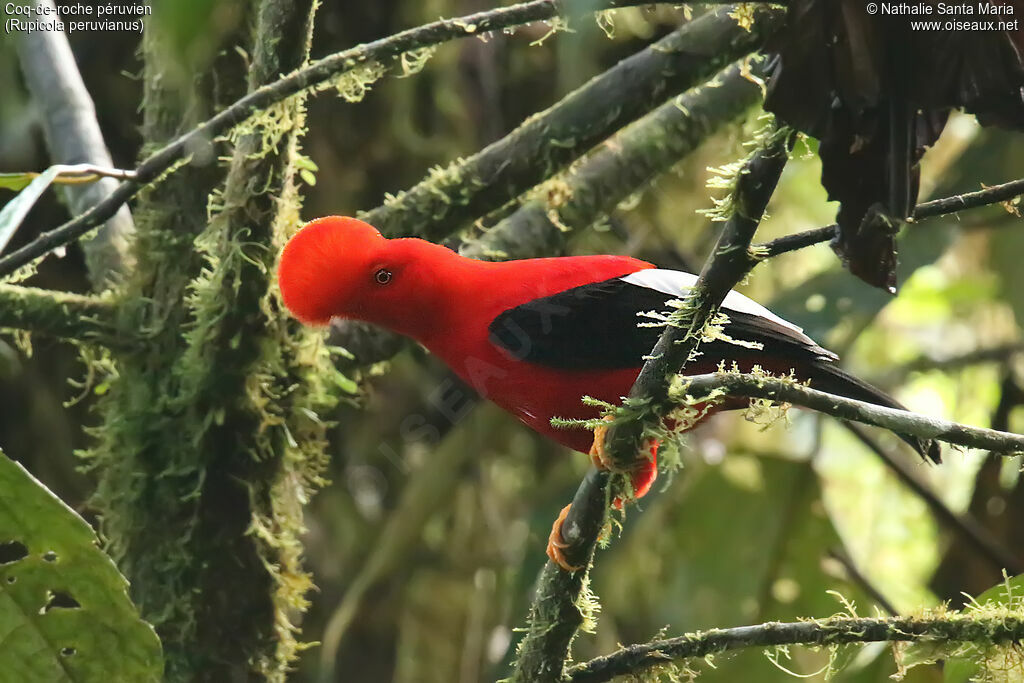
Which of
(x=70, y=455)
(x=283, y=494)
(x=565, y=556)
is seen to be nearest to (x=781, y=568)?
(x=283, y=494)

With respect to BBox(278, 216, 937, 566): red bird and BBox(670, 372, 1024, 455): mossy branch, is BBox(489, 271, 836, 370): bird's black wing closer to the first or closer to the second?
BBox(278, 216, 937, 566): red bird

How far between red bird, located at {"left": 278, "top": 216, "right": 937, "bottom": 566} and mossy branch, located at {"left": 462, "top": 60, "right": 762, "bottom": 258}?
0.39m

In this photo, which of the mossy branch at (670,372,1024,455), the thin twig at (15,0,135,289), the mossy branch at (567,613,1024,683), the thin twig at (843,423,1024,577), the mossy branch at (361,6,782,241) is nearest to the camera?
the mossy branch at (670,372,1024,455)

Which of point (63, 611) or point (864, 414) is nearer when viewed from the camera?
point (864, 414)

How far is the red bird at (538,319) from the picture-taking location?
1.93 m

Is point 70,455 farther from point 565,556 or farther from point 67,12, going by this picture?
point 565,556

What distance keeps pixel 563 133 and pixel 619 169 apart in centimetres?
35

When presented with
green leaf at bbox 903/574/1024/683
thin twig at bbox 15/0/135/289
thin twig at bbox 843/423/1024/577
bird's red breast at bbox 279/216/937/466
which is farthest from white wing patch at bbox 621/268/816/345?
thin twig at bbox 15/0/135/289

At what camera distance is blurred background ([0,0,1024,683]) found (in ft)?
9.71

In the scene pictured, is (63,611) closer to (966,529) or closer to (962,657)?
(962,657)

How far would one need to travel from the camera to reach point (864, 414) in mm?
1171

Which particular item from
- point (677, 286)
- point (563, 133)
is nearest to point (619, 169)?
point (563, 133)

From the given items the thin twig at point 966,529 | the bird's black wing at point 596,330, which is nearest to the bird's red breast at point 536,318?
the bird's black wing at point 596,330

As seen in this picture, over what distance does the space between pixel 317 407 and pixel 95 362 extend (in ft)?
1.67
